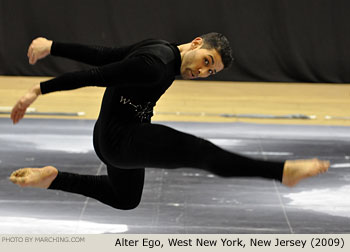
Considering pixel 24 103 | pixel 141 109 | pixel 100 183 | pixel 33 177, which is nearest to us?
pixel 24 103

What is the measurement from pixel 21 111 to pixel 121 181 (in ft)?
1.95

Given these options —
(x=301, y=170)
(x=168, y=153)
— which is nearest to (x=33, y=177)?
(x=168, y=153)

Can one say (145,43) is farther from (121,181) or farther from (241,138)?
(241,138)

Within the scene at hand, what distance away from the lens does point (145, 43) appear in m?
2.47

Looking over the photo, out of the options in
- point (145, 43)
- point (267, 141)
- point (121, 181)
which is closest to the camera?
point (145, 43)

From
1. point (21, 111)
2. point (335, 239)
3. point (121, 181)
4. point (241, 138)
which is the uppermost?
point (21, 111)

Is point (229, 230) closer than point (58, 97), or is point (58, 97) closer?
point (229, 230)

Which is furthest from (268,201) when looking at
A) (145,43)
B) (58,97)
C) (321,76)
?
(321,76)

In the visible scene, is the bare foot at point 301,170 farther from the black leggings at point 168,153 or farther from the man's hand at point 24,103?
the man's hand at point 24,103

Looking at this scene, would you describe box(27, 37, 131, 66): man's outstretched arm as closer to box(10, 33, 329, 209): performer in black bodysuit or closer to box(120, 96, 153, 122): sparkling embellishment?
box(10, 33, 329, 209): performer in black bodysuit

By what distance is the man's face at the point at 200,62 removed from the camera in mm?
2416

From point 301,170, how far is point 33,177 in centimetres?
110

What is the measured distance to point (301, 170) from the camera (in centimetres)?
235

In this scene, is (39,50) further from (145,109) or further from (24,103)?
(145,109)
